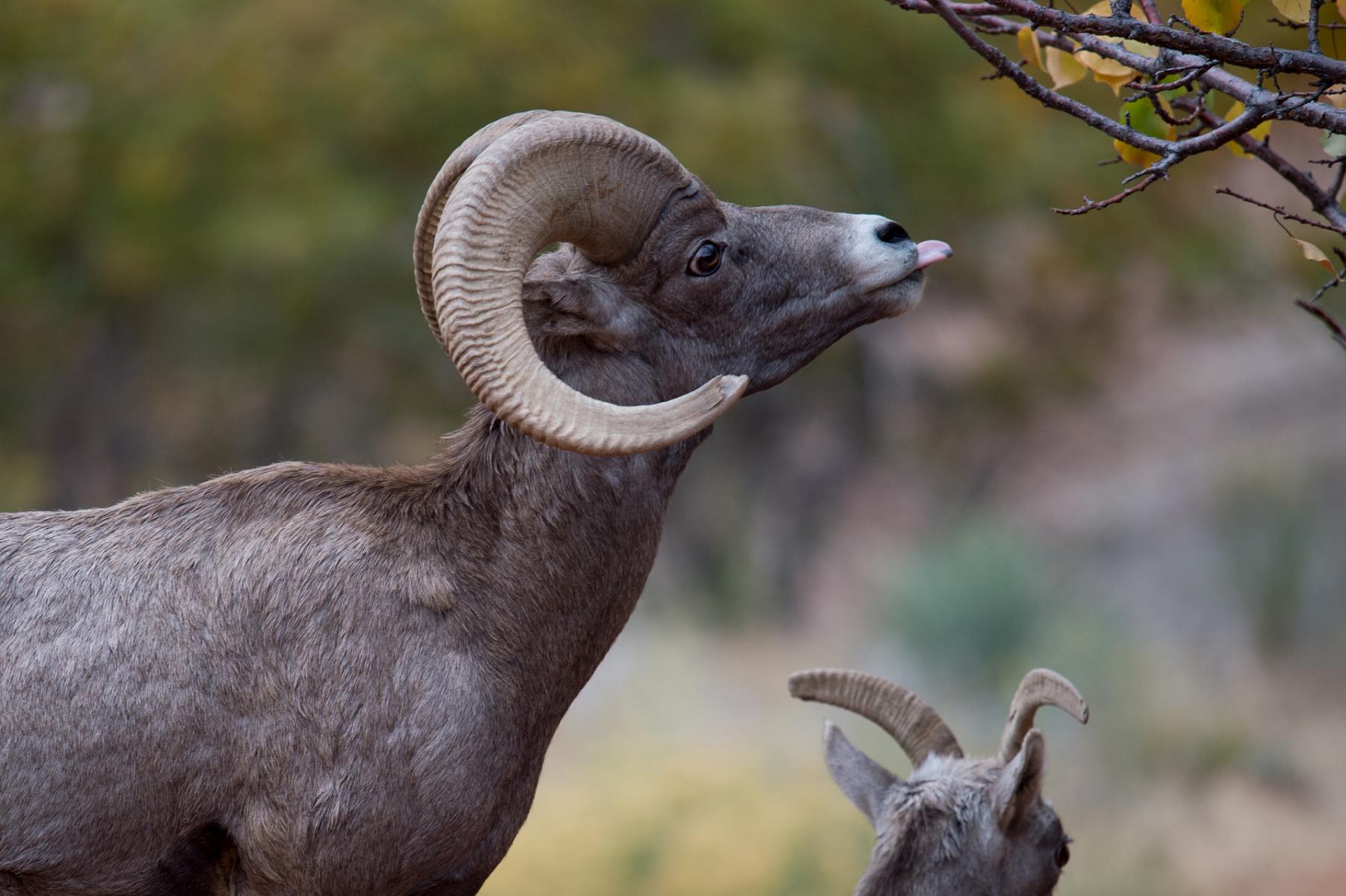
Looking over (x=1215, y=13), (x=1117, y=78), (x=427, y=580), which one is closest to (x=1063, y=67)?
(x=1117, y=78)

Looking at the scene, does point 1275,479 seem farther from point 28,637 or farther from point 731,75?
point 28,637

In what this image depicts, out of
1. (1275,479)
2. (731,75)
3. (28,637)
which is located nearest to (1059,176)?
(731,75)

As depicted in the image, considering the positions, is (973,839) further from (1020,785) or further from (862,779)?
(862,779)

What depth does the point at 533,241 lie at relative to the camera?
145 inches

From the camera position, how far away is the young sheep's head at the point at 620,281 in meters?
3.43

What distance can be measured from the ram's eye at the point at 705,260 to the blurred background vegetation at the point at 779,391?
694 centimetres

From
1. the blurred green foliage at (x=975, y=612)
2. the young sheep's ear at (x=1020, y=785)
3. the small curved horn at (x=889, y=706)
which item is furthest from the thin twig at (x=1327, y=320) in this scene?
the blurred green foliage at (x=975, y=612)

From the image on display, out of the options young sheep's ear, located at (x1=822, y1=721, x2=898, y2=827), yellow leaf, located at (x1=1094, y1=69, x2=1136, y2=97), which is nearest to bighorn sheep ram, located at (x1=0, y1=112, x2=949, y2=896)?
yellow leaf, located at (x1=1094, y1=69, x2=1136, y2=97)

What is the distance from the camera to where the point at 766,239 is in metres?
4.14

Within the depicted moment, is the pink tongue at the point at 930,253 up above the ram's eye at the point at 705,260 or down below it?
above

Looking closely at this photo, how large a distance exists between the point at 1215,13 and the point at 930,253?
0.94 metres

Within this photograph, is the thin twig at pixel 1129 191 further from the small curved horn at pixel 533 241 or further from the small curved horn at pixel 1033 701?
the small curved horn at pixel 1033 701

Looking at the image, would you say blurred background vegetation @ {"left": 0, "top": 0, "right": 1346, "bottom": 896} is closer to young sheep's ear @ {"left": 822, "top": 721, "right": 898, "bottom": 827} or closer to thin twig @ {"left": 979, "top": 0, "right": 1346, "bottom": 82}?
young sheep's ear @ {"left": 822, "top": 721, "right": 898, "bottom": 827}

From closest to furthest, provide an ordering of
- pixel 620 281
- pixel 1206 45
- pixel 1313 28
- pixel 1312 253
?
pixel 1206 45
pixel 1313 28
pixel 1312 253
pixel 620 281
